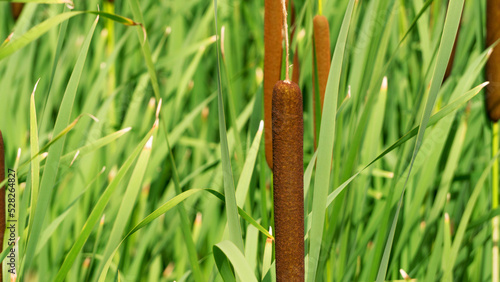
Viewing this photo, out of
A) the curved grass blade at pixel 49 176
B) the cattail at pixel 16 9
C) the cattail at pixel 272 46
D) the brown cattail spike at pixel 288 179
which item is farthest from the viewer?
the cattail at pixel 16 9

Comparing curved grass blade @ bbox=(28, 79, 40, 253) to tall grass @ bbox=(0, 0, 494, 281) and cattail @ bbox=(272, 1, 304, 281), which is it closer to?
tall grass @ bbox=(0, 0, 494, 281)

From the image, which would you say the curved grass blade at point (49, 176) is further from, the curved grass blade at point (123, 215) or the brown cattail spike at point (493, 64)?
the brown cattail spike at point (493, 64)

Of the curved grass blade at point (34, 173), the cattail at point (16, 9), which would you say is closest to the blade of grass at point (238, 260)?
the curved grass blade at point (34, 173)

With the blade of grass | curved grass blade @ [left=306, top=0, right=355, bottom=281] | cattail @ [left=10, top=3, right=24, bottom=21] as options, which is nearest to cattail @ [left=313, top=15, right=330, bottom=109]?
curved grass blade @ [left=306, top=0, right=355, bottom=281]

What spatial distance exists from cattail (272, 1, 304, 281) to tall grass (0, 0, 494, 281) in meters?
0.03

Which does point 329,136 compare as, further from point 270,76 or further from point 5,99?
point 5,99

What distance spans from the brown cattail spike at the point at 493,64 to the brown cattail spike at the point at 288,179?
23.8 inches

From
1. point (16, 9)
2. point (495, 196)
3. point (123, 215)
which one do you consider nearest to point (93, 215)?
point (123, 215)

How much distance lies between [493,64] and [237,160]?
1.66 feet

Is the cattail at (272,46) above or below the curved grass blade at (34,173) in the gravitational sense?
above

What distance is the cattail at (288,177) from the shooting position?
0.57m

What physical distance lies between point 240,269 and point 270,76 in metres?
0.31

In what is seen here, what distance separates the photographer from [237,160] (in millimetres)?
1019

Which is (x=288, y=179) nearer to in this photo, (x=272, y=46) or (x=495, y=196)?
(x=272, y=46)
